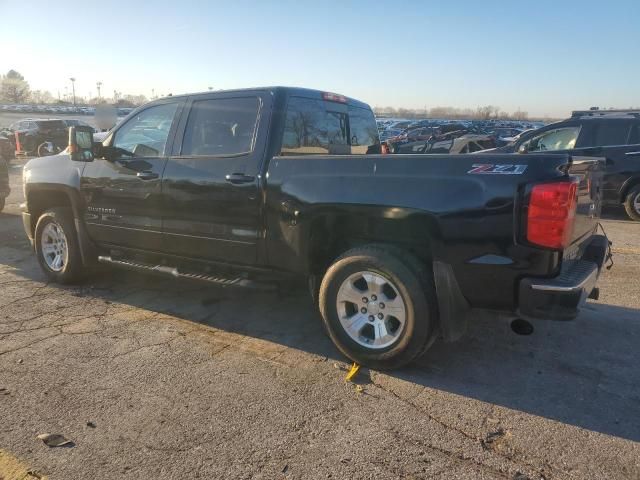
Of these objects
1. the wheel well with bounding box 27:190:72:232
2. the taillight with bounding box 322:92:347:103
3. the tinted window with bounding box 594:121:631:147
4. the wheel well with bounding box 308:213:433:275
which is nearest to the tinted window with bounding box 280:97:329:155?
the taillight with bounding box 322:92:347:103

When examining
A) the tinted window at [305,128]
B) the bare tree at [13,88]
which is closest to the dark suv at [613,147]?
the tinted window at [305,128]

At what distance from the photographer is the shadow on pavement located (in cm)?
317

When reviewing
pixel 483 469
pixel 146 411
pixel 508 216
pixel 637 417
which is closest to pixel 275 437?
pixel 146 411

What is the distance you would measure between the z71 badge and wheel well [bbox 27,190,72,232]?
4.30m

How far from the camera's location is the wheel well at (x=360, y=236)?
3.49 m

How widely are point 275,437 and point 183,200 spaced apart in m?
2.30

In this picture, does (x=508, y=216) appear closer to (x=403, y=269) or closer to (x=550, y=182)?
(x=550, y=182)

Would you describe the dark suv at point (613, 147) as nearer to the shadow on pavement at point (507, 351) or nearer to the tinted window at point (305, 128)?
the shadow on pavement at point (507, 351)

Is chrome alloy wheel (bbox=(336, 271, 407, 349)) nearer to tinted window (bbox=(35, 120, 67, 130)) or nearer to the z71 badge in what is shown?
the z71 badge

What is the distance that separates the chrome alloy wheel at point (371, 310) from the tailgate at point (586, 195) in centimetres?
121

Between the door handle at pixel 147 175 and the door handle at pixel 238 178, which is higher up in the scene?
the door handle at pixel 238 178

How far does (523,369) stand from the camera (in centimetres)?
363

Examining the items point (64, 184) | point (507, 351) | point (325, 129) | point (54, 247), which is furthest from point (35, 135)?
point (507, 351)

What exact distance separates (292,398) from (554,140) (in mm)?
8429
